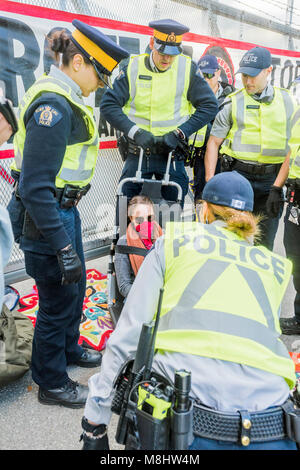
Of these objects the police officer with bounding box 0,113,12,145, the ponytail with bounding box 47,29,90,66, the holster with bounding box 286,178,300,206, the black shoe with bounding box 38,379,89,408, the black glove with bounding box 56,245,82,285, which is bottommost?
the black shoe with bounding box 38,379,89,408

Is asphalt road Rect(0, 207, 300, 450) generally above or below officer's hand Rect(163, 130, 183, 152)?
below

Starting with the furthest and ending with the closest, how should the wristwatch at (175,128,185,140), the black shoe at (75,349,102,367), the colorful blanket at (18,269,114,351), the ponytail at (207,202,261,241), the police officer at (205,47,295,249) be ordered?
the police officer at (205,47,295,249)
the wristwatch at (175,128,185,140)
the colorful blanket at (18,269,114,351)
the black shoe at (75,349,102,367)
the ponytail at (207,202,261,241)

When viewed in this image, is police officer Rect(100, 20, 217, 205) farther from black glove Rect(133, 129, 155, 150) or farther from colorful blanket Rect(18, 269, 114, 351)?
colorful blanket Rect(18, 269, 114, 351)

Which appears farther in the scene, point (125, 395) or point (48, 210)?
point (48, 210)

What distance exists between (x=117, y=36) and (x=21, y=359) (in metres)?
2.92

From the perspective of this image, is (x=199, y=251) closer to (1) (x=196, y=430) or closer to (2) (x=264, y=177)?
(1) (x=196, y=430)

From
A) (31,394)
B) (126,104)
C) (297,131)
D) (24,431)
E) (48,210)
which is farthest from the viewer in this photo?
(126,104)

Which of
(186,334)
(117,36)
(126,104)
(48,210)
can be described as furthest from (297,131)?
(186,334)

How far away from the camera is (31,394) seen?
2.57 meters

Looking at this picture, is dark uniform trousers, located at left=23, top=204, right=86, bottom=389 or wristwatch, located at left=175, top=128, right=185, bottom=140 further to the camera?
wristwatch, located at left=175, top=128, right=185, bottom=140

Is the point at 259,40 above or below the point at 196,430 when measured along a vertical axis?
above

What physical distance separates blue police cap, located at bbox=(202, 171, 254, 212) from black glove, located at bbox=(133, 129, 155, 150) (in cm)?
164

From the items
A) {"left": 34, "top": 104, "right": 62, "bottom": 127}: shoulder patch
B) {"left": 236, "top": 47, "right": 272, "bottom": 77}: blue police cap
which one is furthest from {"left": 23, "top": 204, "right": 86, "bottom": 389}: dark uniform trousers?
{"left": 236, "top": 47, "right": 272, "bottom": 77}: blue police cap

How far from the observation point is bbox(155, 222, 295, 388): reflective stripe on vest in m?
1.42
